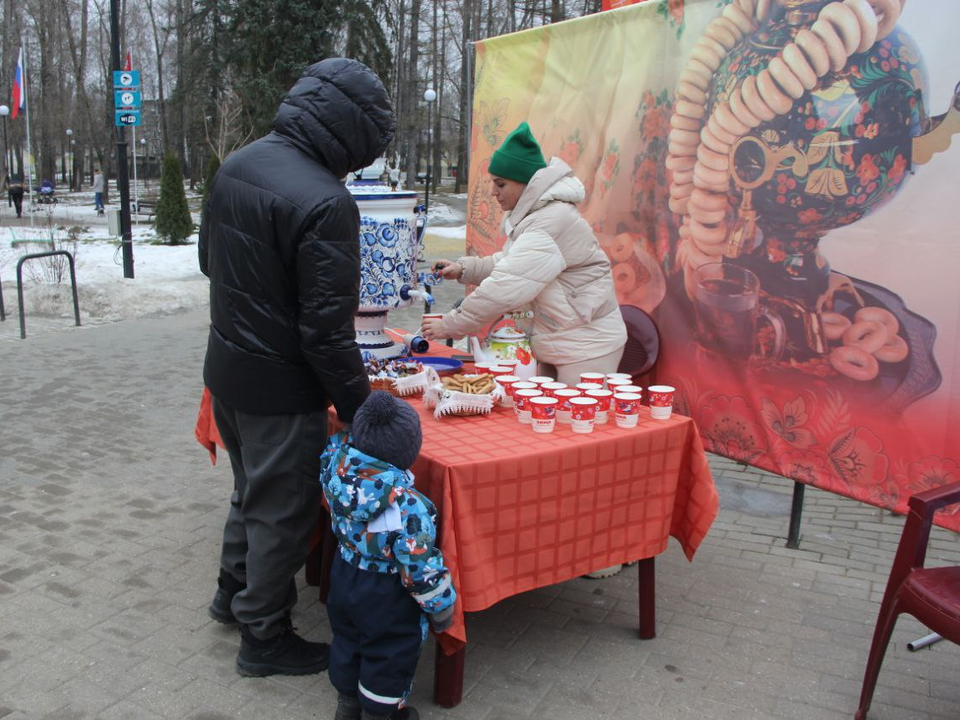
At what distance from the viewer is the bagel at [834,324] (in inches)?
145

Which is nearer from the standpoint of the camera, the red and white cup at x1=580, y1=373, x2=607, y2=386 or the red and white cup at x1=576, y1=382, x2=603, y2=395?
the red and white cup at x1=576, y1=382, x2=603, y2=395

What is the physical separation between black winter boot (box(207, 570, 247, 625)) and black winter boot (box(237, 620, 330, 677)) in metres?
0.30

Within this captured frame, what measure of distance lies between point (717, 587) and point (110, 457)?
363cm

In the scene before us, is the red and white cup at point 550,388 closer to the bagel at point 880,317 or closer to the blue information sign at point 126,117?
the bagel at point 880,317

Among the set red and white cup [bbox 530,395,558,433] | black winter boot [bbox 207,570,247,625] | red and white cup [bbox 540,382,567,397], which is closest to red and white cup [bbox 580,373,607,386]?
red and white cup [bbox 540,382,567,397]

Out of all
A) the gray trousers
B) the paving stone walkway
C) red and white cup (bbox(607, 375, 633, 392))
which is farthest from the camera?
red and white cup (bbox(607, 375, 633, 392))

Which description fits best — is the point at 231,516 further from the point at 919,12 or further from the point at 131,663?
the point at 919,12

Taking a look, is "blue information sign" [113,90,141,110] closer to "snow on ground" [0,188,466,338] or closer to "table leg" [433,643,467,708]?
"snow on ground" [0,188,466,338]

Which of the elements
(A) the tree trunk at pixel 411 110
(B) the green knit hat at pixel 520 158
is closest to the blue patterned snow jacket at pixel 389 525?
(B) the green knit hat at pixel 520 158

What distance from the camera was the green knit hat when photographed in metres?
3.38

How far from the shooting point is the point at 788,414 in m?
3.98

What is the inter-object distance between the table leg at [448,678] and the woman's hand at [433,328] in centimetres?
124

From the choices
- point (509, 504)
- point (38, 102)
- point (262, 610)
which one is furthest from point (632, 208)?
point (38, 102)

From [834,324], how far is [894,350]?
0.97 feet
